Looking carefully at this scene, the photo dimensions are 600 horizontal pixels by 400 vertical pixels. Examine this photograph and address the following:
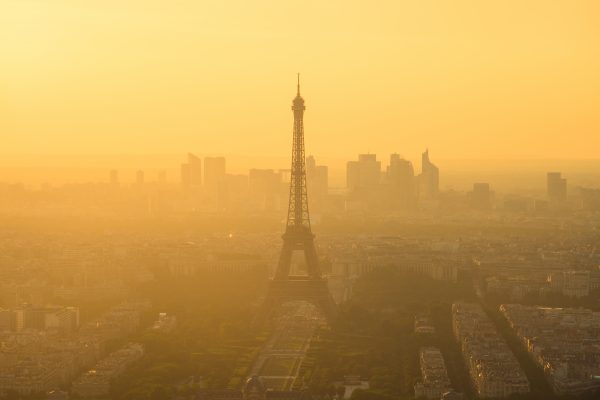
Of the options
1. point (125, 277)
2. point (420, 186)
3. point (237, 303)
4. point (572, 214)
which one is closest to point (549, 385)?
point (237, 303)

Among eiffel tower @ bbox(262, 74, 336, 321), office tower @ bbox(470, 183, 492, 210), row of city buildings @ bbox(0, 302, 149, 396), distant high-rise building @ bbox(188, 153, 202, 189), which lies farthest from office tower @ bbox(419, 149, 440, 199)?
row of city buildings @ bbox(0, 302, 149, 396)

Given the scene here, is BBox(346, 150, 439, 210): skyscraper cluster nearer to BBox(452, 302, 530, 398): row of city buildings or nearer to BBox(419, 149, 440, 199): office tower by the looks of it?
BBox(419, 149, 440, 199): office tower

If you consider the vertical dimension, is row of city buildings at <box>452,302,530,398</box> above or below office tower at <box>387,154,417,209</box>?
below

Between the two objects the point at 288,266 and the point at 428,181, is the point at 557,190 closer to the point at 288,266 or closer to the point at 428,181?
the point at 428,181

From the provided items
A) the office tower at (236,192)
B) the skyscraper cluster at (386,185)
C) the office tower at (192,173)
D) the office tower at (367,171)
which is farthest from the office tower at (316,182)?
the office tower at (192,173)

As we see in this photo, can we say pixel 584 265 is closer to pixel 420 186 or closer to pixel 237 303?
pixel 237 303

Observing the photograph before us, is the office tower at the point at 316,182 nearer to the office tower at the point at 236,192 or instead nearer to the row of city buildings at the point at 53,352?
the office tower at the point at 236,192

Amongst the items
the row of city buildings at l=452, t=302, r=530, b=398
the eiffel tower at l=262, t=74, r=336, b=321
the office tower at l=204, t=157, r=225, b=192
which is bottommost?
the row of city buildings at l=452, t=302, r=530, b=398
